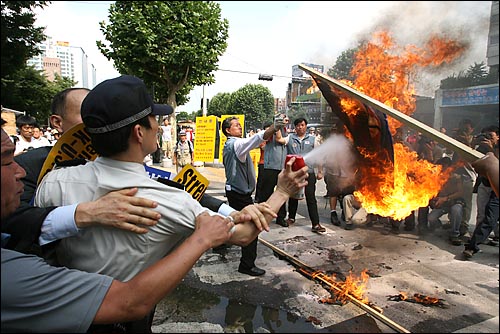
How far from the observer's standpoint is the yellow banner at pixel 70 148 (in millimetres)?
1778

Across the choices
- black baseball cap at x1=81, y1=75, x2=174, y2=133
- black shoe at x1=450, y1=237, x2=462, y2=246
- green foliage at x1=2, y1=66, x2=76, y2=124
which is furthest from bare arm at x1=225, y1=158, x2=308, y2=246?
green foliage at x1=2, y1=66, x2=76, y2=124

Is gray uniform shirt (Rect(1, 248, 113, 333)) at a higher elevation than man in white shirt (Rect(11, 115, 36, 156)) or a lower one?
lower

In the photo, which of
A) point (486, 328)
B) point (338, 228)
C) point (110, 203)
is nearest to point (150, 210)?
point (110, 203)

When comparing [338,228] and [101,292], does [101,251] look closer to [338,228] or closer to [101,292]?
[101,292]

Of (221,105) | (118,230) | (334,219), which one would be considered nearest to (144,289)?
(118,230)

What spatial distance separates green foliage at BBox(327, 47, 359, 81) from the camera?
9.80 feet

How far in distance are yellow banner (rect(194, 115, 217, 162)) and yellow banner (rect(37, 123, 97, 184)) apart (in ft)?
28.2

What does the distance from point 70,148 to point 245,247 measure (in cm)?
285

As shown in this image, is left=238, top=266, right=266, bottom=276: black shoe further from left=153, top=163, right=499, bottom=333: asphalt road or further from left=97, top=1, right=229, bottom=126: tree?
left=97, top=1, right=229, bottom=126: tree

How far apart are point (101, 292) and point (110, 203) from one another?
30cm

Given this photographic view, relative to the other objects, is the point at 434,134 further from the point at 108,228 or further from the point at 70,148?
the point at 70,148

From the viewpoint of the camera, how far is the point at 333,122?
2.93 m

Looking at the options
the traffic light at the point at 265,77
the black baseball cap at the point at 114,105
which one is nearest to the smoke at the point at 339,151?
the traffic light at the point at 265,77

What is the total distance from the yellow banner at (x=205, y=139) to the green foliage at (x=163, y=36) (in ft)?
27.1
